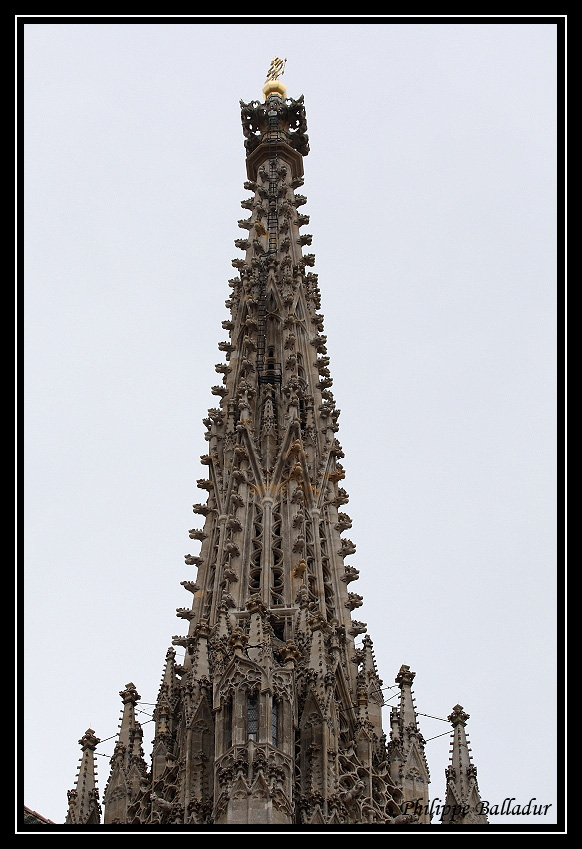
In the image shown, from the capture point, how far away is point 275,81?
63.1 metres

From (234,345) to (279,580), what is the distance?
1173cm

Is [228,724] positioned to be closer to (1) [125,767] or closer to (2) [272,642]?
(2) [272,642]

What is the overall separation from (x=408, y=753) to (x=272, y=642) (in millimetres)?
4503

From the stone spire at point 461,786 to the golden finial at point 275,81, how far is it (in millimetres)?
34134

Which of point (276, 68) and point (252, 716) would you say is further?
point (276, 68)

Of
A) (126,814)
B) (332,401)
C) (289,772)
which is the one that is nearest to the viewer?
(289,772)

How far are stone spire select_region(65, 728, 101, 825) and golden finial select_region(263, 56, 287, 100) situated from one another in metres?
34.0

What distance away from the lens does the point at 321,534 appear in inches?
1641

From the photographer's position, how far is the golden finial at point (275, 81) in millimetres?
62562

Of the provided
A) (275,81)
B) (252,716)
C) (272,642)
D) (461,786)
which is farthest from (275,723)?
(275,81)

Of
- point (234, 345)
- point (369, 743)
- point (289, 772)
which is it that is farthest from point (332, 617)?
point (234, 345)

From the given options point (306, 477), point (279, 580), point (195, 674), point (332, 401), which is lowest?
point (195, 674)
